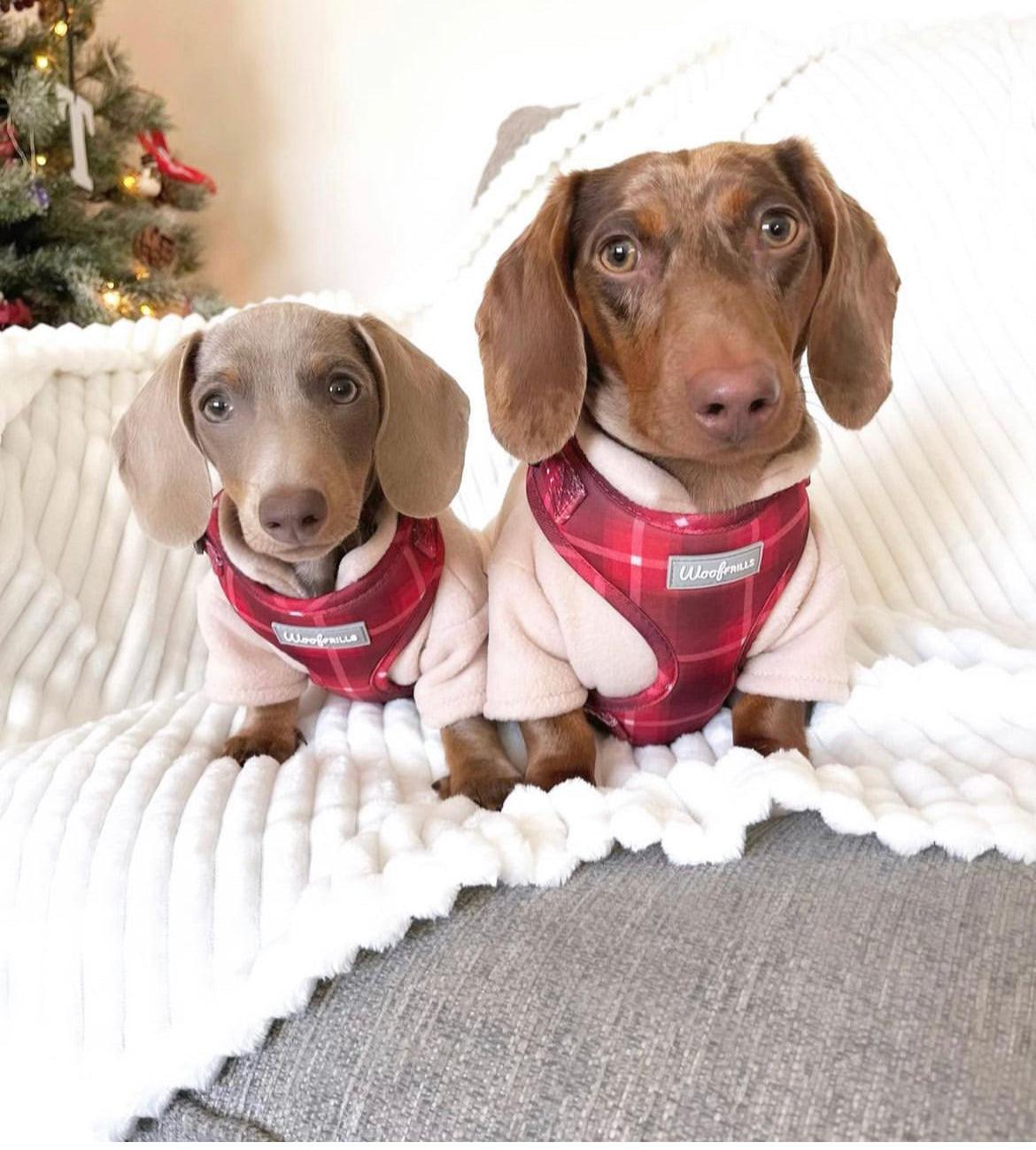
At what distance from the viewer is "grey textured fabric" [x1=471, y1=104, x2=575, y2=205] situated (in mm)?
2463

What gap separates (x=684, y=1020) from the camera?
2.70 feet

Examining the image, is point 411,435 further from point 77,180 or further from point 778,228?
point 77,180

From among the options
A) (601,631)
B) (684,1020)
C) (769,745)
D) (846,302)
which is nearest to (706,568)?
(601,631)

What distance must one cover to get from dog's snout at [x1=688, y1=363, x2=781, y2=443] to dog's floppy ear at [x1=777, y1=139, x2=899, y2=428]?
290mm

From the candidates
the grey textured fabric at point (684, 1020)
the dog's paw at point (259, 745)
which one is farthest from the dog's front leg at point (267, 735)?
the grey textured fabric at point (684, 1020)

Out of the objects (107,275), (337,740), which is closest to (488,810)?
(337,740)

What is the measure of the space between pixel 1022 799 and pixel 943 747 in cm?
23

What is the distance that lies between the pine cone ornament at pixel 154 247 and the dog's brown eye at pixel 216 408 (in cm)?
186

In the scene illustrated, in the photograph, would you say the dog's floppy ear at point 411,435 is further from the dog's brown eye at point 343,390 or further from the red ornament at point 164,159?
the red ornament at point 164,159

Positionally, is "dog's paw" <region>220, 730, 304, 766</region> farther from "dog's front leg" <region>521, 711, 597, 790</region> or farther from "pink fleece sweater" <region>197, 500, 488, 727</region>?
"dog's front leg" <region>521, 711, 597, 790</region>

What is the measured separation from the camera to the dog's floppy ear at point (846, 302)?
130 centimetres

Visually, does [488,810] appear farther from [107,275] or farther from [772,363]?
[107,275]

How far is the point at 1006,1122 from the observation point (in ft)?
2.28

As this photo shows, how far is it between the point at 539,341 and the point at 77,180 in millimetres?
2061
